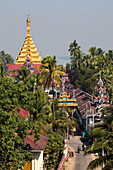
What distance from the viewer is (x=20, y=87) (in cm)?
4144

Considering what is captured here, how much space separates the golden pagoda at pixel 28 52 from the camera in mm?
168750

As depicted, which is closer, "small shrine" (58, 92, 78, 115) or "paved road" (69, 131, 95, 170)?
"paved road" (69, 131, 95, 170)

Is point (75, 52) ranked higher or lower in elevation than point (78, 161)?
higher

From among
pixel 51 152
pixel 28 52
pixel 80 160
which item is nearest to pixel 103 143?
pixel 51 152

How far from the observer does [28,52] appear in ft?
562

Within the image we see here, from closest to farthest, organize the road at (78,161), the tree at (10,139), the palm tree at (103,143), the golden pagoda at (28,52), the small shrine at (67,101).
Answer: the palm tree at (103,143) → the tree at (10,139) → the road at (78,161) → the small shrine at (67,101) → the golden pagoda at (28,52)

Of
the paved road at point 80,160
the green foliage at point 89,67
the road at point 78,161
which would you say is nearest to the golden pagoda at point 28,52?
the green foliage at point 89,67

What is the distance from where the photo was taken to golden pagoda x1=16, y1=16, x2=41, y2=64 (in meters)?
169

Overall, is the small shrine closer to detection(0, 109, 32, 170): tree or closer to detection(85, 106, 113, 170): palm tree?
detection(0, 109, 32, 170): tree

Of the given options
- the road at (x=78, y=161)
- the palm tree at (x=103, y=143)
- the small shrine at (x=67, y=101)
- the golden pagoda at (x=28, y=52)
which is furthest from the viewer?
the golden pagoda at (x=28, y=52)

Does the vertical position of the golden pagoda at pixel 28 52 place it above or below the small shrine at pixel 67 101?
above

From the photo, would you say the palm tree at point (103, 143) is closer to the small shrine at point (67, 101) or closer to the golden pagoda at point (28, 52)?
the small shrine at point (67, 101)

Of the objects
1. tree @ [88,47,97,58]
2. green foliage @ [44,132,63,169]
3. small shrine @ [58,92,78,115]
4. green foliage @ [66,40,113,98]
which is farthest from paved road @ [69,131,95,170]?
tree @ [88,47,97,58]

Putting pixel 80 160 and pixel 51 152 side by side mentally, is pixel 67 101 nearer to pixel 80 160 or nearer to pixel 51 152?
pixel 80 160
